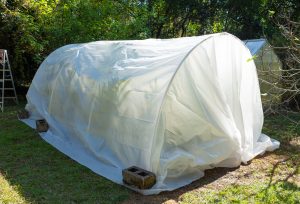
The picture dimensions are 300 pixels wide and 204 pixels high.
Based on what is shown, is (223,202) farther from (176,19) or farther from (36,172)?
(176,19)

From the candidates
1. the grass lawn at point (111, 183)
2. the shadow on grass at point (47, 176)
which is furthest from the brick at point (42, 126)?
the grass lawn at point (111, 183)

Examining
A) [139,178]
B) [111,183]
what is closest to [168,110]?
[139,178]

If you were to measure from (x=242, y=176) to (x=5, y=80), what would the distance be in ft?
23.5

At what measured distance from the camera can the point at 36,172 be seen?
5.10 m

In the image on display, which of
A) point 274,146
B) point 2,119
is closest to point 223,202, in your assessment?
point 274,146

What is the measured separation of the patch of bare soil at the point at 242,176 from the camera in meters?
4.31

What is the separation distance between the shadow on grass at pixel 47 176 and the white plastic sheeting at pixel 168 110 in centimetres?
19

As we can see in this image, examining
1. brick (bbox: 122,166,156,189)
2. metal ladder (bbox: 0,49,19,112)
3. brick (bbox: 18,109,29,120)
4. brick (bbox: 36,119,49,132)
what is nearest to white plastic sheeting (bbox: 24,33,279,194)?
brick (bbox: 122,166,156,189)

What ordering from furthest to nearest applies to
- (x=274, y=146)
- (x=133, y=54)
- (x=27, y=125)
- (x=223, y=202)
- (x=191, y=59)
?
(x=27, y=125)
(x=274, y=146)
(x=133, y=54)
(x=191, y=59)
(x=223, y=202)

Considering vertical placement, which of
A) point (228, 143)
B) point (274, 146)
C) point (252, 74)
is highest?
point (252, 74)

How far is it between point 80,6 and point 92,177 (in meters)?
6.11

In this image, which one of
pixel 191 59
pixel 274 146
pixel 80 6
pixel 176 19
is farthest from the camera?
pixel 176 19

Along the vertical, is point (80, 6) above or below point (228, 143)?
above

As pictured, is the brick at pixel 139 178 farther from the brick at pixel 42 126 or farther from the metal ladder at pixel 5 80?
the metal ladder at pixel 5 80
